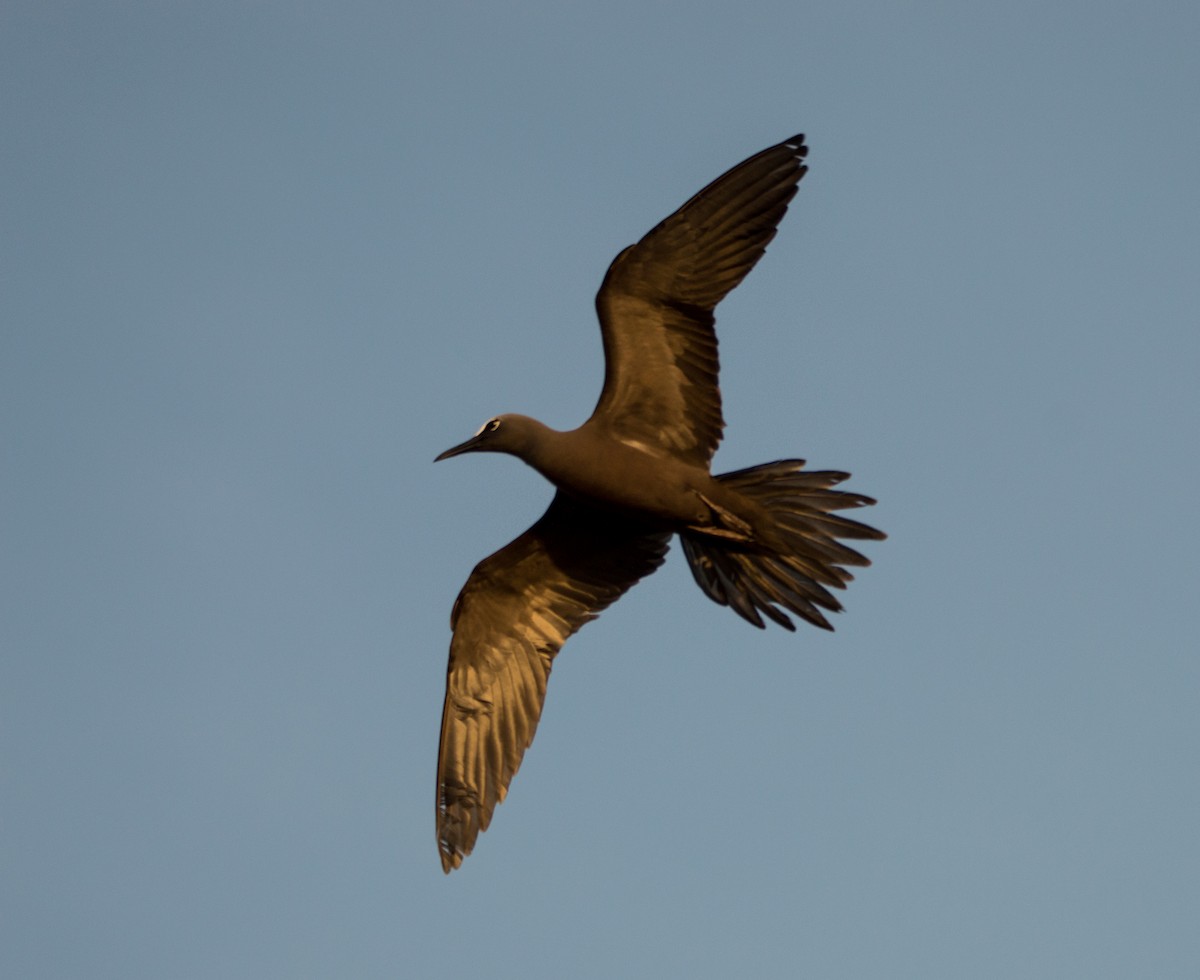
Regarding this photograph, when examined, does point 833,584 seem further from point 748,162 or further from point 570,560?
point 748,162

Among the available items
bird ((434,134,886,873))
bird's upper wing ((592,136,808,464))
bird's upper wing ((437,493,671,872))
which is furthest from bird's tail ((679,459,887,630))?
bird's upper wing ((437,493,671,872))

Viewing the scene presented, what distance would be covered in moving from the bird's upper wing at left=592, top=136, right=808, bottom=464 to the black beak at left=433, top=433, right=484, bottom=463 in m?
0.77

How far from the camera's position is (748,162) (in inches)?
397

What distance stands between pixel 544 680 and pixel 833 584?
216 centimetres

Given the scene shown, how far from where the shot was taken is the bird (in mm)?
10141

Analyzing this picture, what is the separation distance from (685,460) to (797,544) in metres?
0.89

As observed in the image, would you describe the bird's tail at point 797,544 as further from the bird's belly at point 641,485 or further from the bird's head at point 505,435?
the bird's head at point 505,435

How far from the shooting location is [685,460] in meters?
10.5

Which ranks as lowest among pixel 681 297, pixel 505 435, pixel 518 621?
pixel 518 621

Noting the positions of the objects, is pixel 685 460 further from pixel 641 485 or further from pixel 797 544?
pixel 797 544

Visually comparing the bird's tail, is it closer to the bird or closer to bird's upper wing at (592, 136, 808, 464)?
the bird

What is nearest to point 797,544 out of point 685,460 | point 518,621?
point 685,460

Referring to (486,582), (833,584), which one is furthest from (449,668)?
(833,584)

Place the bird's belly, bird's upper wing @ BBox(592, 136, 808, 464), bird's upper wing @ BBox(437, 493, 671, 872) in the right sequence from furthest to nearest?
bird's upper wing @ BBox(437, 493, 671, 872)
the bird's belly
bird's upper wing @ BBox(592, 136, 808, 464)
